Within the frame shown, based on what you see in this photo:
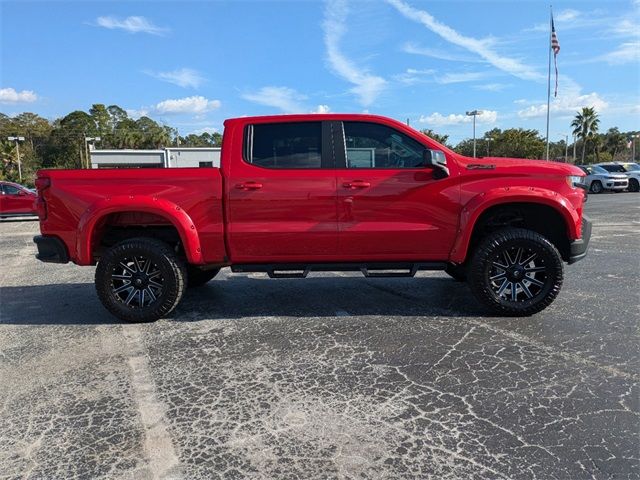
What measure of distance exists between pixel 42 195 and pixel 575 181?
527cm

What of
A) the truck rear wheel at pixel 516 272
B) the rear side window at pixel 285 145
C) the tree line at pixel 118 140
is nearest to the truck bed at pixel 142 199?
the rear side window at pixel 285 145

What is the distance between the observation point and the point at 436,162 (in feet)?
14.9

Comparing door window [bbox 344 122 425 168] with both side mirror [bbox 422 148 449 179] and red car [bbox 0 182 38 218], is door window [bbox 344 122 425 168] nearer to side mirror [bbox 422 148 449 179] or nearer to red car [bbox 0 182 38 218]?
side mirror [bbox 422 148 449 179]

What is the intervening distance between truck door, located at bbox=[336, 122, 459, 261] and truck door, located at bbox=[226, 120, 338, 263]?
17 cm

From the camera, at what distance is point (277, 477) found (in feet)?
7.78

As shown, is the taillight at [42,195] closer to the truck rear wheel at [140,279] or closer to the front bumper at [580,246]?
the truck rear wheel at [140,279]

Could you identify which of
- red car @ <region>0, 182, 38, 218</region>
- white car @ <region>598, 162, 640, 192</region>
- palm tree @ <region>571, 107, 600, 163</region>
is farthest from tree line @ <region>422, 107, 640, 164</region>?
red car @ <region>0, 182, 38, 218</region>

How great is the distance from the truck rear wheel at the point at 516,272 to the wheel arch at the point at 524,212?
0.64ft

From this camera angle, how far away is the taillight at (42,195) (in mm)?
4738

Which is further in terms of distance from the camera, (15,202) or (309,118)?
(15,202)

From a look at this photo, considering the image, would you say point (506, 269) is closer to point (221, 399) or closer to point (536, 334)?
point (536, 334)

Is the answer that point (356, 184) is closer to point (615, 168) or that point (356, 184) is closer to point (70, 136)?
point (615, 168)

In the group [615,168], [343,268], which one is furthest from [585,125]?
[343,268]

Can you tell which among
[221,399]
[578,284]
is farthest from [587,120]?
[221,399]
